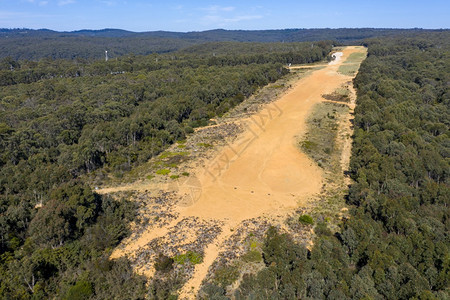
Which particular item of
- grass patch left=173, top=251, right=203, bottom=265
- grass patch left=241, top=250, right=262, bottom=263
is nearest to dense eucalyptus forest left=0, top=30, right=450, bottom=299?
grass patch left=241, top=250, right=262, bottom=263

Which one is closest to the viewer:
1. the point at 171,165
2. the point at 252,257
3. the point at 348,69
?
the point at 252,257

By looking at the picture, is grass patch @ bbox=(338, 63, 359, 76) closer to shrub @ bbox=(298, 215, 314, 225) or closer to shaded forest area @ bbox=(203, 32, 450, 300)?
shaded forest area @ bbox=(203, 32, 450, 300)

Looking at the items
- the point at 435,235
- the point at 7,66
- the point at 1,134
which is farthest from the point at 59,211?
the point at 7,66

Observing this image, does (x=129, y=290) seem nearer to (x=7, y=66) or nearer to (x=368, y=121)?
(x=368, y=121)

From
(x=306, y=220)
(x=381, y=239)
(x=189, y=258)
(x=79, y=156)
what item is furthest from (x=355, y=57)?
(x=189, y=258)

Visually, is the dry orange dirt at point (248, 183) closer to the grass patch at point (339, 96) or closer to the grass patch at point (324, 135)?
the grass patch at point (324, 135)

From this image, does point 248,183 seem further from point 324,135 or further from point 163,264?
point 324,135
